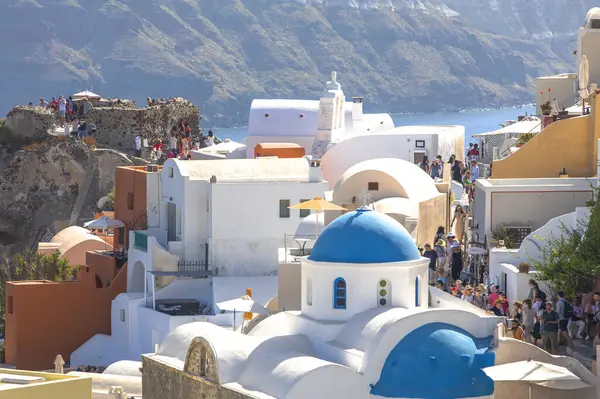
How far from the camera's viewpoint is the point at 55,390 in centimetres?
2544

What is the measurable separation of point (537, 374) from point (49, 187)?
38.3 meters

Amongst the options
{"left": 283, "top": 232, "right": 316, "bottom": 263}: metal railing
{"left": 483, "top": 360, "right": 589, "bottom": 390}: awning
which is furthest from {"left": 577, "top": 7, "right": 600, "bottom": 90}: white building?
{"left": 483, "top": 360, "right": 589, "bottom": 390}: awning

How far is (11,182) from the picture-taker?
214 feet

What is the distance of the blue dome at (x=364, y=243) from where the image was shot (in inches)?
1252

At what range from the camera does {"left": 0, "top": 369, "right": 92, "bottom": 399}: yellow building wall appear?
25.0 metres

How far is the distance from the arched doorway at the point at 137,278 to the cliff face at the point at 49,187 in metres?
15.0

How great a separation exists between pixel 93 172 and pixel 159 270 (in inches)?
688

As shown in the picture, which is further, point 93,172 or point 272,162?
point 93,172

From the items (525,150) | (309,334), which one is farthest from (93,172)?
(309,334)

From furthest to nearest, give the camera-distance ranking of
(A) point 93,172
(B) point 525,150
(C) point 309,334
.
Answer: (A) point 93,172 → (B) point 525,150 → (C) point 309,334

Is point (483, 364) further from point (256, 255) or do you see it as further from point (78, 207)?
point (78, 207)

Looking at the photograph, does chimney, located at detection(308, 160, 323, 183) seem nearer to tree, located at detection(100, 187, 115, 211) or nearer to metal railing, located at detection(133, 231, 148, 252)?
metal railing, located at detection(133, 231, 148, 252)

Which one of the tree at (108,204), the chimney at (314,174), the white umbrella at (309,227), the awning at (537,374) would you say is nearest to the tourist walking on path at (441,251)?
the white umbrella at (309,227)

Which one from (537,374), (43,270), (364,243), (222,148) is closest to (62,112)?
(222,148)
